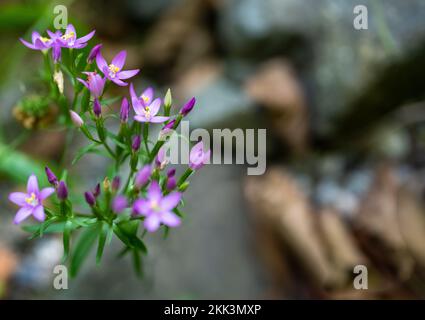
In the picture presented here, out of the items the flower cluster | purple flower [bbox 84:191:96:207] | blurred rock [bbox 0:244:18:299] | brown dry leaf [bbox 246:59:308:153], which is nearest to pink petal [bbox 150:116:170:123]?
the flower cluster

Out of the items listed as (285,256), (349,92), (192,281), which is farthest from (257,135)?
(192,281)

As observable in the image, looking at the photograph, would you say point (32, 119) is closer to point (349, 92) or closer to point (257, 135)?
point (257, 135)

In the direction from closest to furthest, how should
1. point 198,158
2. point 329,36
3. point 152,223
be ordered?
point 152,223
point 198,158
point 329,36

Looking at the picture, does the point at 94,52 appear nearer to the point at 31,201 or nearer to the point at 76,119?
the point at 76,119

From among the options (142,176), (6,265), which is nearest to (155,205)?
(142,176)

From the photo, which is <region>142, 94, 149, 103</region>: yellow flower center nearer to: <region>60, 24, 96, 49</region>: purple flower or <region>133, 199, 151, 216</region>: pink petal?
<region>60, 24, 96, 49</region>: purple flower

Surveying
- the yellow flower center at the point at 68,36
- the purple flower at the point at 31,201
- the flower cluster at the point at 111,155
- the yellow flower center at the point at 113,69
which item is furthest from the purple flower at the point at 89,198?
the yellow flower center at the point at 68,36

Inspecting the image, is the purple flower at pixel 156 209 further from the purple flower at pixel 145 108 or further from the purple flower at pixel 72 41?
the purple flower at pixel 72 41
